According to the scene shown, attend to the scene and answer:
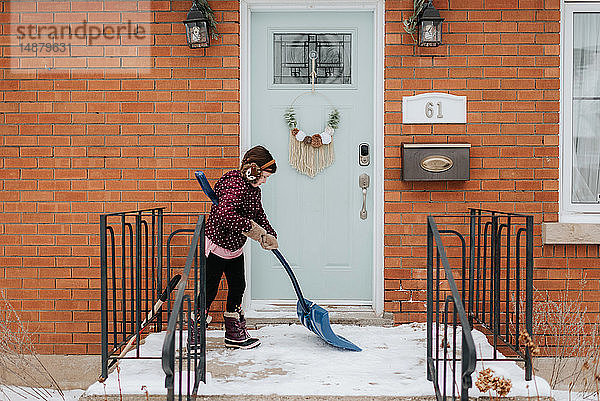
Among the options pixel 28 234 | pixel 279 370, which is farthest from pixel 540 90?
pixel 28 234

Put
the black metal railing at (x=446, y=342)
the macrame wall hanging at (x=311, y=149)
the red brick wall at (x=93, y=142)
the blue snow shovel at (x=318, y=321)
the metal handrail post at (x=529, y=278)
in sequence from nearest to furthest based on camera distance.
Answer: the black metal railing at (x=446, y=342) < the metal handrail post at (x=529, y=278) < the blue snow shovel at (x=318, y=321) < the red brick wall at (x=93, y=142) < the macrame wall hanging at (x=311, y=149)

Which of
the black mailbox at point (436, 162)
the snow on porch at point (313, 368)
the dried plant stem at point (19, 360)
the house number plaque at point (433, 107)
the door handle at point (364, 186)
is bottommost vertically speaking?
the dried plant stem at point (19, 360)

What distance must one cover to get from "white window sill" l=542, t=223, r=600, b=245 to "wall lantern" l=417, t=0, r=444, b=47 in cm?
167

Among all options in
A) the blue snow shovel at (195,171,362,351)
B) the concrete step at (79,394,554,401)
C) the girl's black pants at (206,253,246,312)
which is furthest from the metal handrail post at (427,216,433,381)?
the girl's black pants at (206,253,246,312)

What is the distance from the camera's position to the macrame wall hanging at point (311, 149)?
17.4ft

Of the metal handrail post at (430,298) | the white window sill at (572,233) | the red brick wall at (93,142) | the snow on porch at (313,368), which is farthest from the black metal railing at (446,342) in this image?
the red brick wall at (93,142)

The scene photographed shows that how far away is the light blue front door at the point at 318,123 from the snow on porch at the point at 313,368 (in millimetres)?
710

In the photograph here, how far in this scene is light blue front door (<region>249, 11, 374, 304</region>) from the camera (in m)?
5.32

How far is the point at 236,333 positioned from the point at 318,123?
6.01 ft

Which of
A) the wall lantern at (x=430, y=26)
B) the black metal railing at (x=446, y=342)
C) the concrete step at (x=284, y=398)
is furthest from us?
the wall lantern at (x=430, y=26)

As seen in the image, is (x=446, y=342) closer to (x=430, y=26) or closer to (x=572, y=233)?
(x=572, y=233)

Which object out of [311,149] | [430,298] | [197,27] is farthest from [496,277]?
[197,27]

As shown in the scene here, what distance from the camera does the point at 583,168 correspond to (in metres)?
5.30

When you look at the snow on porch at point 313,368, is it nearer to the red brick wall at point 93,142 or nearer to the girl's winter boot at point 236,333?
the girl's winter boot at point 236,333
